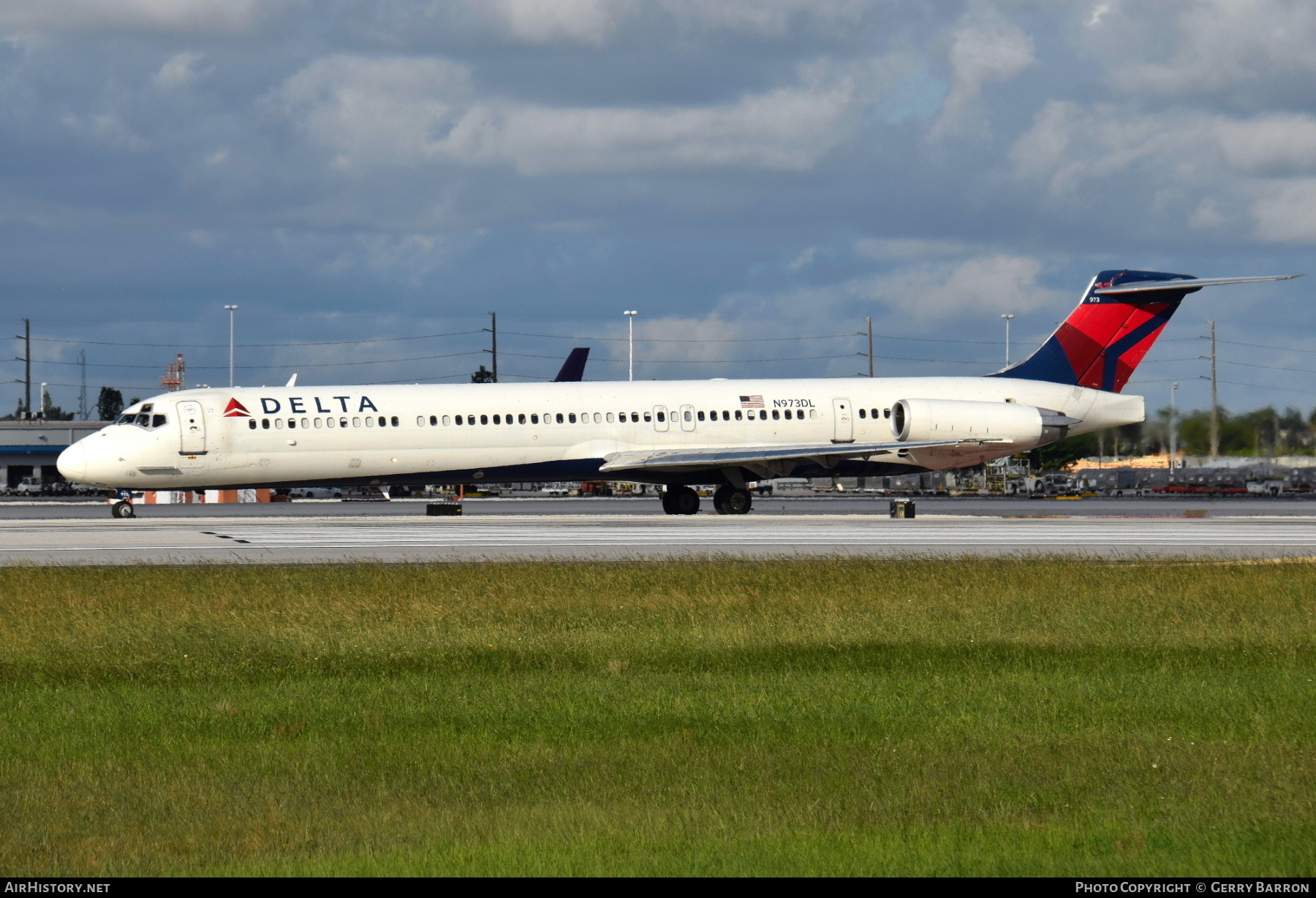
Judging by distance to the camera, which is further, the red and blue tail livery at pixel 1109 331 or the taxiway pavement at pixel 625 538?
the red and blue tail livery at pixel 1109 331

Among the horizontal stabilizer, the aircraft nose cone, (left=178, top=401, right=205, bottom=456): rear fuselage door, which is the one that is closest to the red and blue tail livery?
the horizontal stabilizer

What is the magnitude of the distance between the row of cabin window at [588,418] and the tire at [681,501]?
2.44 metres

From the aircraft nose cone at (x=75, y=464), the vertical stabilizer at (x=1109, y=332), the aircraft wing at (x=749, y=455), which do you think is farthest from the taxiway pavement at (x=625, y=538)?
the vertical stabilizer at (x=1109, y=332)

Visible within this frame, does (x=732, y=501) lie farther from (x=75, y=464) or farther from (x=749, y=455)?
(x=75, y=464)

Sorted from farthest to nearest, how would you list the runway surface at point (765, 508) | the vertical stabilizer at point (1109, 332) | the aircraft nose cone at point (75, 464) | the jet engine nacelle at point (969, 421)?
the runway surface at point (765, 508) → the vertical stabilizer at point (1109, 332) → the jet engine nacelle at point (969, 421) → the aircraft nose cone at point (75, 464)

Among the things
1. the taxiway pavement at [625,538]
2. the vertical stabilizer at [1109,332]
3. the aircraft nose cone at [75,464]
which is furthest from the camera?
the vertical stabilizer at [1109,332]

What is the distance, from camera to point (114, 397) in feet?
473

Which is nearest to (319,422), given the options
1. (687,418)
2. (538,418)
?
(538,418)

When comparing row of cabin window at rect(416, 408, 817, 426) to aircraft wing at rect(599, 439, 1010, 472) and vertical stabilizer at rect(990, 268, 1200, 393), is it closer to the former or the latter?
aircraft wing at rect(599, 439, 1010, 472)

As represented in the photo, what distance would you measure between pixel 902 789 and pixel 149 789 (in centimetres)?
429

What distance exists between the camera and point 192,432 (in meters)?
36.1

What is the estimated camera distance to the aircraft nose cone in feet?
117

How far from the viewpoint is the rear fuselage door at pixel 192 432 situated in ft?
118

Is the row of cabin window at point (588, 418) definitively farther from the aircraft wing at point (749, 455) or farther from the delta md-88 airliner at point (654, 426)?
the aircraft wing at point (749, 455)
